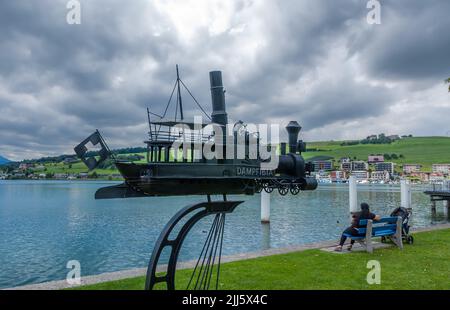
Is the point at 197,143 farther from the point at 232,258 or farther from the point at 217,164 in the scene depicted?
the point at 232,258

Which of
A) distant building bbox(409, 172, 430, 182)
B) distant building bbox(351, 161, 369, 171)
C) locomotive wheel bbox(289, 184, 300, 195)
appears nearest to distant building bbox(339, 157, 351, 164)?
distant building bbox(351, 161, 369, 171)

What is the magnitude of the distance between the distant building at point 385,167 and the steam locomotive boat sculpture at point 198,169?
648 ft

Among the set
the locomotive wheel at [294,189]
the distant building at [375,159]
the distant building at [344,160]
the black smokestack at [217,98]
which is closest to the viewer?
the black smokestack at [217,98]

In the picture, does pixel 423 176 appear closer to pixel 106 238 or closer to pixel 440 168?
pixel 440 168

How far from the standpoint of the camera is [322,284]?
10.6 m

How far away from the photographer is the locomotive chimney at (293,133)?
9180mm

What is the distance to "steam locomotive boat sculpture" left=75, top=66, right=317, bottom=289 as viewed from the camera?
23.2 ft

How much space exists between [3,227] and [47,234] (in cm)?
835

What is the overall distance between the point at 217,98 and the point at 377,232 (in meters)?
10.4

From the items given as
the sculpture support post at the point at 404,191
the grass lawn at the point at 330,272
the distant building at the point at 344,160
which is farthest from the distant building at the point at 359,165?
the grass lawn at the point at 330,272

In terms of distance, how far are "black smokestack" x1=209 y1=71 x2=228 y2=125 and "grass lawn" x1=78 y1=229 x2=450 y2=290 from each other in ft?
16.4

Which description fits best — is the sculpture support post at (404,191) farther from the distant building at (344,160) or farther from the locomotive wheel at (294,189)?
the distant building at (344,160)

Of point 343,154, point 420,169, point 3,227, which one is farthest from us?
point 343,154
